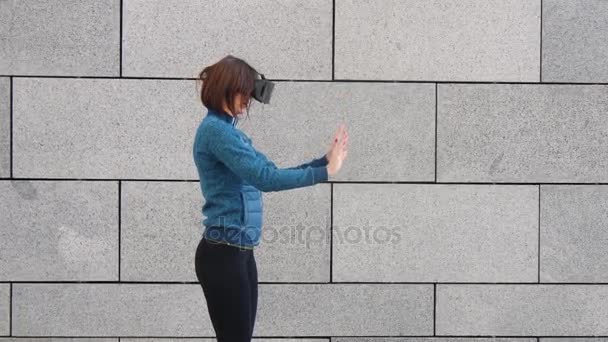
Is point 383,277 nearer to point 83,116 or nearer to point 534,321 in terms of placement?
point 534,321

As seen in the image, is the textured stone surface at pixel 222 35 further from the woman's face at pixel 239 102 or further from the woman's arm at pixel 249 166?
the woman's arm at pixel 249 166

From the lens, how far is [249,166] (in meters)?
3.21

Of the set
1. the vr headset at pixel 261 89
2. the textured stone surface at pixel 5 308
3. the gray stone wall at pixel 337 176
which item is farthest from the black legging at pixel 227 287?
the textured stone surface at pixel 5 308

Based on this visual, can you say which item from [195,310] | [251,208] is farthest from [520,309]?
[251,208]

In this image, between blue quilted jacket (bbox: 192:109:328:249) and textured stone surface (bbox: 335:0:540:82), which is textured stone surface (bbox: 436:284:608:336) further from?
blue quilted jacket (bbox: 192:109:328:249)

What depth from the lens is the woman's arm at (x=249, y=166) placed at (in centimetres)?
321

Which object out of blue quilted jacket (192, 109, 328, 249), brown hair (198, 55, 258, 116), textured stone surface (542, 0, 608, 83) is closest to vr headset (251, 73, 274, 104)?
brown hair (198, 55, 258, 116)

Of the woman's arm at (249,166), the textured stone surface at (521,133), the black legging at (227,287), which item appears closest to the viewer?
the woman's arm at (249,166)

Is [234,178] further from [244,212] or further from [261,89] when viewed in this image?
[261,89]

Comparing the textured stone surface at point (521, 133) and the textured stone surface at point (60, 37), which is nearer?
the textured stone surface at point (60, 37)

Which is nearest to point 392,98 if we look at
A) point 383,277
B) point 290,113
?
point 290,113

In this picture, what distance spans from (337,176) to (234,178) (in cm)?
158

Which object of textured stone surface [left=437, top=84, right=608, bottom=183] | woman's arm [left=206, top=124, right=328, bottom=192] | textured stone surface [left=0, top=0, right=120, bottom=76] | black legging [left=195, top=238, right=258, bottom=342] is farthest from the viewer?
textured stone surface [left=437, top=84, right=608, bottom=183]

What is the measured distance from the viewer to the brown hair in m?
3.33
